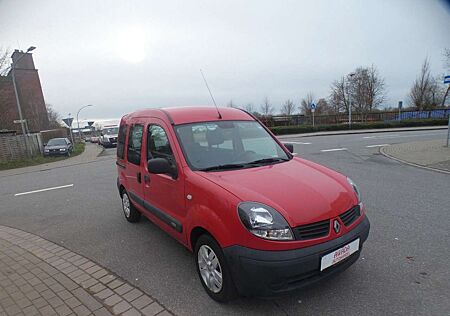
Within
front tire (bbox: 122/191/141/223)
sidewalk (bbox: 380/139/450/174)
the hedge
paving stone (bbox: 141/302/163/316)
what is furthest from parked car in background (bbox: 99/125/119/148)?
paving stone (bbox: 141/302/163/316)

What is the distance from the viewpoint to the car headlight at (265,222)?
219 cm

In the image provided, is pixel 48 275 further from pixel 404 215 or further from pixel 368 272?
pixel 404 215

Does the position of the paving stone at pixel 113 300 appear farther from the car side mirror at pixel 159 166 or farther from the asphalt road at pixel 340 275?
the car side mirror at pixel 159 166

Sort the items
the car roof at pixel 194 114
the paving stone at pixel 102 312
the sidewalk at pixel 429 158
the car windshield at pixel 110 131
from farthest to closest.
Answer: the car windshield at pixel 110 131 → the sidewalk at pixel 429 158 → the car roof at pixel 194 114 → the paving stone at pixel 102 312

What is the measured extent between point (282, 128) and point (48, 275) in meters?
25.1

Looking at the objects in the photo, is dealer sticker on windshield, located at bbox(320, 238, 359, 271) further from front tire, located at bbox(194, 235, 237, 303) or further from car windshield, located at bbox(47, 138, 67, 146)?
car windshield, located at bbox(47, 138, 67, 146)

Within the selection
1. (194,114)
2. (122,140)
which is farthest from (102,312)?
(122,140)

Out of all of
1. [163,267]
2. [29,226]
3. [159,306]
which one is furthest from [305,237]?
[29,226]

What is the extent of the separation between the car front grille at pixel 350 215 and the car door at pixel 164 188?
61.6 inches

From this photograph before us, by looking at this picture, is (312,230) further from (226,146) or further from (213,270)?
(226,146)

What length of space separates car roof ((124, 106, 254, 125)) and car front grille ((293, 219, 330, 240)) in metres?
1.83

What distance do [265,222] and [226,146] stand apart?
129 centimetres

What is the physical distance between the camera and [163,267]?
327cm

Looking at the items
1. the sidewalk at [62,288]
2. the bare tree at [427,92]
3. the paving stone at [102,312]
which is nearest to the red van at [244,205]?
the sidewalk at [62,288]
